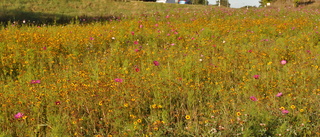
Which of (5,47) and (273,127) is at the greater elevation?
(5,47)

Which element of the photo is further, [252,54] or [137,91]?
[252,54]

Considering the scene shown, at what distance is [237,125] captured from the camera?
3047 mm

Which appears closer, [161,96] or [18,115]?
[18,115]

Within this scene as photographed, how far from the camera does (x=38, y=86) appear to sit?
438cm

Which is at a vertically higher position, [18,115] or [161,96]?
[161,96]

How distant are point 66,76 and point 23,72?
881mm

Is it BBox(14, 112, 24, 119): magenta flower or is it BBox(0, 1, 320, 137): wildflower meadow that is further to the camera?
BBox(14, 112, 24, 119): magenta flower

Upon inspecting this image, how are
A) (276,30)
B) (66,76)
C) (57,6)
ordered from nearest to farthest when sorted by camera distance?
(66,76)
(276,30)
(57,6)

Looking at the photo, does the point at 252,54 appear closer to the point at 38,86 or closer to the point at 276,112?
the point at 276,112

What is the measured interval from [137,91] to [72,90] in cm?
80

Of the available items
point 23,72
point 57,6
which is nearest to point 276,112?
point 23,72

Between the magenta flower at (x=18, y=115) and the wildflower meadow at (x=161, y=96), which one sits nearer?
the wildflower meadow at (x=161, y=96)

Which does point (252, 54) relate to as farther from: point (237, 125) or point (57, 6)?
point (57, 6)

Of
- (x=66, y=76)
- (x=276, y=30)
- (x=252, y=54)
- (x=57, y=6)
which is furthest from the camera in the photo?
(x=57, y=6)
